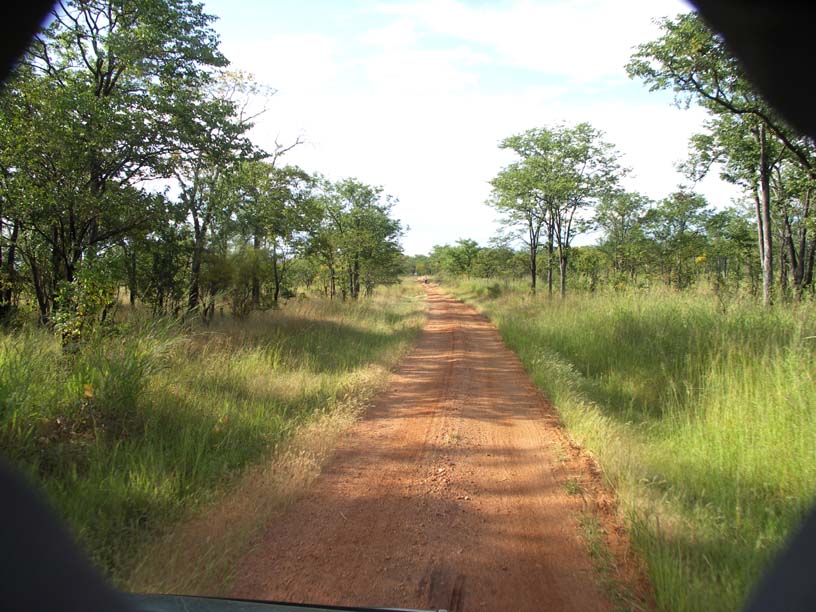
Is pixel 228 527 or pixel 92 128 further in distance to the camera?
pixel 92 128

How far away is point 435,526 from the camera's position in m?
3.43

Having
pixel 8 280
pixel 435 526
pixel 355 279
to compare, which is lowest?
pixel 435 526

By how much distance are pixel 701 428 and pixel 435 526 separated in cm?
300

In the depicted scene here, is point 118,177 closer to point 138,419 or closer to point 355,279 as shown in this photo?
point 138,419

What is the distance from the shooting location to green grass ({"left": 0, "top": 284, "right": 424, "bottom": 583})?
10.8 feet

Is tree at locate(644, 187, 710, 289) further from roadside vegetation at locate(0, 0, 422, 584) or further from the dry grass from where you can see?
the dry grass

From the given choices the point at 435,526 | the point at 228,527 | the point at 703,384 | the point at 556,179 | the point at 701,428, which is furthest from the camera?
the point at 556,179

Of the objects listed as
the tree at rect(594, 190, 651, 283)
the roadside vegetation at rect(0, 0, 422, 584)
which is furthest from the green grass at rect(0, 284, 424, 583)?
the tree at rect(594, 190, 651, 283)

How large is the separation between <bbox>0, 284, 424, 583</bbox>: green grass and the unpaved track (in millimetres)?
875

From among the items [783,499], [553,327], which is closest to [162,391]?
[783,499]

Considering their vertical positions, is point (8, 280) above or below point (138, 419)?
above

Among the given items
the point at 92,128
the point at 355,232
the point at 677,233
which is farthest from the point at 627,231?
the point at 92,128

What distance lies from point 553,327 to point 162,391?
30.6ft

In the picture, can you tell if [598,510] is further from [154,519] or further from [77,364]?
[77,364]
